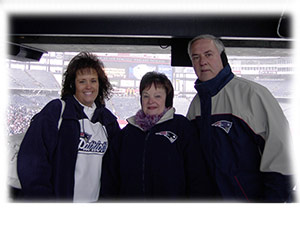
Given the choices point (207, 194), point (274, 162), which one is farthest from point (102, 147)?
point (274, 162)

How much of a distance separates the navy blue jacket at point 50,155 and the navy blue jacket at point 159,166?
0.19m

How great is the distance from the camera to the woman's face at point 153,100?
3.85 ft

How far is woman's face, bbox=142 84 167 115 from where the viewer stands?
3.85 feet

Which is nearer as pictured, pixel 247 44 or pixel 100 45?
pixel 247 44

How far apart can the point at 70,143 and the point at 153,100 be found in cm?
46

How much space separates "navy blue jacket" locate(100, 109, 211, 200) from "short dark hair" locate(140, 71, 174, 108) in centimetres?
13

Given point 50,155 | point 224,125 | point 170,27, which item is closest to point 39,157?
point 50,155

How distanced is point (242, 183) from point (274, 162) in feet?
0.56

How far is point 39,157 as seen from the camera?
1.01 metres

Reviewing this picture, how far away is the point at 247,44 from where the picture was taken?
75.4 inches

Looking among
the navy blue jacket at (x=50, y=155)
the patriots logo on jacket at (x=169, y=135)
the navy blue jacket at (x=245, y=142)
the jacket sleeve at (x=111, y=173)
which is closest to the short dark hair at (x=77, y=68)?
the navy blue jacket at (x=50, y=155)

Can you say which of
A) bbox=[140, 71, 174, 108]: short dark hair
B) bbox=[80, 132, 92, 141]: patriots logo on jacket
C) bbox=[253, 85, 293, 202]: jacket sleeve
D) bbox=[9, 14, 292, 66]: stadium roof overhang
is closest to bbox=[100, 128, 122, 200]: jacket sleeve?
bbox=[80, 132, 92, 141]: patriots logo on jacket

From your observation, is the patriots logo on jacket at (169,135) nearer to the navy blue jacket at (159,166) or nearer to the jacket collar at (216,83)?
the navy blue jacket at (159,166)
